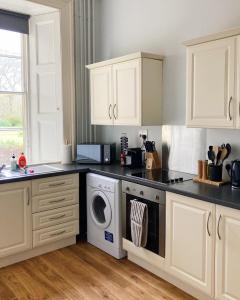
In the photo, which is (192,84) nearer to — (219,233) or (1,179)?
(219,233)

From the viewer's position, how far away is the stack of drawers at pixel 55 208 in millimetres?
3082

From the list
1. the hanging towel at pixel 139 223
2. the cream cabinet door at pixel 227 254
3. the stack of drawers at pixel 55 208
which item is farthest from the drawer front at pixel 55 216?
the cream cabinet door at pixel 227 254

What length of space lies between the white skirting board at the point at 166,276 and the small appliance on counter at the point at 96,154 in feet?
3.57

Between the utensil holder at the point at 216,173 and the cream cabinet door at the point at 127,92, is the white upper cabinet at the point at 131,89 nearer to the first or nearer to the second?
the cream cabinet door at the point at 127,92

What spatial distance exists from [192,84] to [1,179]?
73.9 inches

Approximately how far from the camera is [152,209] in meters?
2.67

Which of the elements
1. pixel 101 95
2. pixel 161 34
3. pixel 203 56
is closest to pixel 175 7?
pixel 161 34

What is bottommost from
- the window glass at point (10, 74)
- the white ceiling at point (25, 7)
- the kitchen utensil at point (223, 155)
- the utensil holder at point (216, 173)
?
the utensil holder at point (216, 173)

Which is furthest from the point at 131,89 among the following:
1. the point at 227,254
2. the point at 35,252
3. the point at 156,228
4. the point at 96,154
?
the point at 35,252

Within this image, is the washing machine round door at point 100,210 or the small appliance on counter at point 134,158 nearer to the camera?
the washing machine round door at point 100,210

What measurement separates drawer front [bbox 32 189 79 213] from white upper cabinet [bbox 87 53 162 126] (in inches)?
35.1

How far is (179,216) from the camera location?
2406 mm

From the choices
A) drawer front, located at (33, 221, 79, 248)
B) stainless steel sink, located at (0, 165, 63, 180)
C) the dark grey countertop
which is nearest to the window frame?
stainless steel sink, located at (0, 165, 63, 180)

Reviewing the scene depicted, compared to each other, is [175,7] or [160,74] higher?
[175,7]
